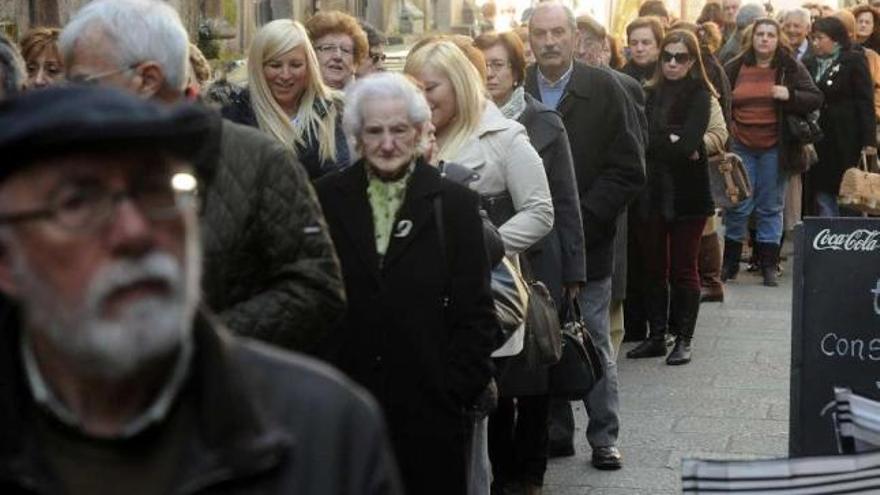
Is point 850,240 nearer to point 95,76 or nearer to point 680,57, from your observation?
point 95,76

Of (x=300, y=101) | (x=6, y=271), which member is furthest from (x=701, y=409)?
(x=6, y=271)

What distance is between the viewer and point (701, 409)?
1036 cm

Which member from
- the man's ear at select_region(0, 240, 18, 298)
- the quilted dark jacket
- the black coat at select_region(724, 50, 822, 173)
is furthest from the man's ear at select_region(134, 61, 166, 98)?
the black coat at select_region(724, 50, 822, 173)

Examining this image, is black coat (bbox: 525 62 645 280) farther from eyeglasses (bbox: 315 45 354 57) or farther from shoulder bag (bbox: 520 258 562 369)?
shoulder bag (bbox: 520 258 562 369)

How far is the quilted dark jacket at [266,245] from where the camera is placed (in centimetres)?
429

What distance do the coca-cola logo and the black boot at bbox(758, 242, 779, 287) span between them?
333 inches

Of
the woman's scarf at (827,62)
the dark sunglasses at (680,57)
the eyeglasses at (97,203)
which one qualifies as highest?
the eyeglasses at (97,203)

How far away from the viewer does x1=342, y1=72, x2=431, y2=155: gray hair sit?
6.01m

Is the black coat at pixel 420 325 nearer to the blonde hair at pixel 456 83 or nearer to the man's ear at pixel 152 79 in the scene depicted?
the man's ear at pixel 152 79

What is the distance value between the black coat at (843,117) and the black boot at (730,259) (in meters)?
1.10

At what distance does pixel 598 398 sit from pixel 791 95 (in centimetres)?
683

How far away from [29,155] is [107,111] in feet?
0.32

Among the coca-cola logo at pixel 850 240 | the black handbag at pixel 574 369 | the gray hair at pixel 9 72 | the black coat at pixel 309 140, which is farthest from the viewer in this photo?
the black handbag at pixel 574 369

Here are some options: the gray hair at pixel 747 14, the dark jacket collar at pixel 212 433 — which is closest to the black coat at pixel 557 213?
the dark jacket collar at pixel 212 433
